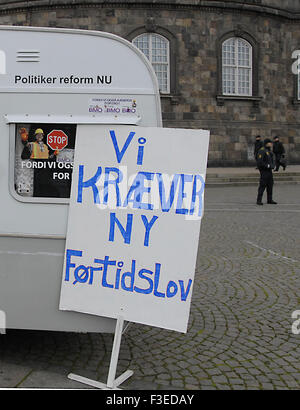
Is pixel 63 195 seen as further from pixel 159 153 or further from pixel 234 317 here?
pixel 234 317

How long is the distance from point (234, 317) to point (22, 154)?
8.87ft

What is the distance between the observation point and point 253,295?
5270 mm

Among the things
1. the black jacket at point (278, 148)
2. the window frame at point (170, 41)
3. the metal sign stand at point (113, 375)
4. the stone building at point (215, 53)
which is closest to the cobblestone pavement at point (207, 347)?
the metal sign stand at point (113, 375)

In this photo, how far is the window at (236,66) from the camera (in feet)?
81.1

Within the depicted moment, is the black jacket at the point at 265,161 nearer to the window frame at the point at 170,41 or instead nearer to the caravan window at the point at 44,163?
the caravan window at the point at 44,163

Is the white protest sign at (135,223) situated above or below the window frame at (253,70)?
below

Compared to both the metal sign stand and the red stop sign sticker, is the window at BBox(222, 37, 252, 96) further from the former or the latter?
the metal sign stand

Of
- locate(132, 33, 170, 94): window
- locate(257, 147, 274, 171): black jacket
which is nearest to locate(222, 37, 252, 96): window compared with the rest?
locate(132, 33, 170, 94): window

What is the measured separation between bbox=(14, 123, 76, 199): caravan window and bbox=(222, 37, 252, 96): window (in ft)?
74.3

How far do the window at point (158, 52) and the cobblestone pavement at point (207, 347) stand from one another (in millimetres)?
19096

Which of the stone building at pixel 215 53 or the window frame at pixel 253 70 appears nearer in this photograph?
the stone building at pixel 215 53

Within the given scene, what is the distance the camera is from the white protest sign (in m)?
3.18

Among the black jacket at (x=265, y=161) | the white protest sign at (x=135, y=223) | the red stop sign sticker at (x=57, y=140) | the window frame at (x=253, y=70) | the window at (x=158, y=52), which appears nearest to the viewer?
the white protest sign at (x=135, y=223)

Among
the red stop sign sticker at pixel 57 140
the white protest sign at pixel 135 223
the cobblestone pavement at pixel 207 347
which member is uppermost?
the red stop sign sticker at pixel 57 140
